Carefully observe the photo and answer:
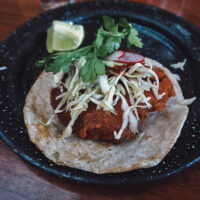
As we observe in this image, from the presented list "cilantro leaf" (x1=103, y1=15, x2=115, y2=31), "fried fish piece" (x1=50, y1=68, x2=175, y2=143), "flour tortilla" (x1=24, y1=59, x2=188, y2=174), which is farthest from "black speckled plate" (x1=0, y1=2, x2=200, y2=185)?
"cilantro leaf" (x1=103, y1=15, x2=115, y2=31)

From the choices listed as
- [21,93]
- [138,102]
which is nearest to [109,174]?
[138,102]

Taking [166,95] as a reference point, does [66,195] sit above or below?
below

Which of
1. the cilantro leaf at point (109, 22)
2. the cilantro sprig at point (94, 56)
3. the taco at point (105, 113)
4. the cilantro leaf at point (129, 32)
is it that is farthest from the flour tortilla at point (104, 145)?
the cilantro leaf at point (109, 22)

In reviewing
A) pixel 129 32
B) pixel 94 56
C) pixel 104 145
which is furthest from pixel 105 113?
pixel 129 32

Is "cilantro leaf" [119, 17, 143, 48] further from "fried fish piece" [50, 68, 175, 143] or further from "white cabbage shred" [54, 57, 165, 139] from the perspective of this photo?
"fried fish piece" [50, 68, 175, 143]

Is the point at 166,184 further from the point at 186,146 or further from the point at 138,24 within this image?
the point at 138,24

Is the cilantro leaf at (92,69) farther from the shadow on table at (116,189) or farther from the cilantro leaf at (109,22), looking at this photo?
the shadow on table at (116,189)

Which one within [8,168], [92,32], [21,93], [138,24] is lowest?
[8,168]
